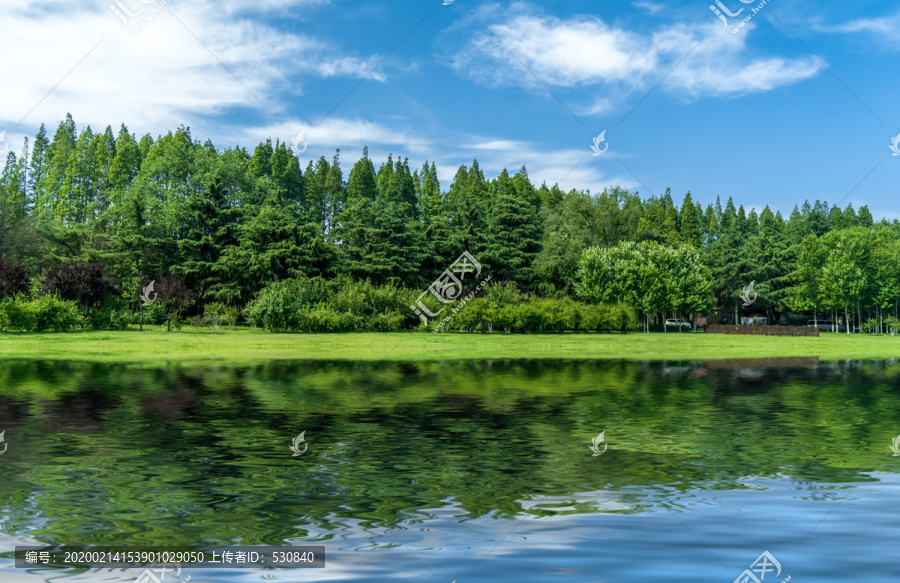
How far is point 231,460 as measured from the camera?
11484 millimetres

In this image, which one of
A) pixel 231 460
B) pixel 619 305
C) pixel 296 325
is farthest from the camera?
pixel 619 305

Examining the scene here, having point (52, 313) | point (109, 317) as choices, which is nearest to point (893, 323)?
point (109, 317)

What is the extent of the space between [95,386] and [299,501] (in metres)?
16.3

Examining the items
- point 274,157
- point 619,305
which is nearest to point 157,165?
point 274,157

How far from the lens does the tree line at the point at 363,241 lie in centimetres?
6506

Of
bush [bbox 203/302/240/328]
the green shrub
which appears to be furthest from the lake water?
bush [bbox 203/302/240/328]

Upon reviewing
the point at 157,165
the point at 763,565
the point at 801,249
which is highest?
the point at 157,165

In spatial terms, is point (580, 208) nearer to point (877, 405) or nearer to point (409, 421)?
point (877, 405)

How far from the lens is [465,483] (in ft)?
32.8

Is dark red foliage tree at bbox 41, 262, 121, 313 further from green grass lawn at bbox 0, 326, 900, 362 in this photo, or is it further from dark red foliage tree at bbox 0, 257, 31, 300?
green grass lawn at bbox 0, 326, 900, 362

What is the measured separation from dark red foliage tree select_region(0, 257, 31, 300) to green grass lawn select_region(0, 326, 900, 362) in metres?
6.24

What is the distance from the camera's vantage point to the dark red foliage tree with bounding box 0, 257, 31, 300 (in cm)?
4734

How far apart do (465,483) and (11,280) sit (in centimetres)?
4826

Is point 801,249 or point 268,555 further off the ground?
point 801,249
